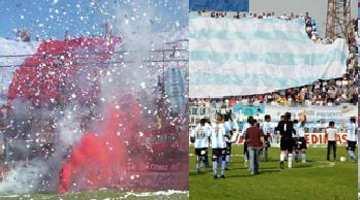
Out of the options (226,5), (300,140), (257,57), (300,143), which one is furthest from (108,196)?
(257,57)

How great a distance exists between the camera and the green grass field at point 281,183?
1112 cm

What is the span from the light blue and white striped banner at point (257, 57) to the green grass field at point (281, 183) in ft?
23.4

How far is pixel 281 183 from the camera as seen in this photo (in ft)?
42.3

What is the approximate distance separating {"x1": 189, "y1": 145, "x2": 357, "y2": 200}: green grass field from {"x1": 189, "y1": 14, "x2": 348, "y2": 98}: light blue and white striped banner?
23.4 feet

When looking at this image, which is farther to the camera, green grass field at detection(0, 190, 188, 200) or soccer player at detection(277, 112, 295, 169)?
soccer player at detection(277, 112, 295, 169)

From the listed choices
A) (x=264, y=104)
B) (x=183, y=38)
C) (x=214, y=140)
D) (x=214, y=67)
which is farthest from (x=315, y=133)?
(x=183, y=38)

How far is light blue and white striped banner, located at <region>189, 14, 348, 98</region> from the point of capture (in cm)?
2414

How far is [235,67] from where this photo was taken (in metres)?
24.9

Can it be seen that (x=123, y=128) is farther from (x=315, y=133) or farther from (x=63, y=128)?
(x=315, y=133)

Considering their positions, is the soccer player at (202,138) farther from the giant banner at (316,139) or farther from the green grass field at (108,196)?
the giant banner at (316,139)

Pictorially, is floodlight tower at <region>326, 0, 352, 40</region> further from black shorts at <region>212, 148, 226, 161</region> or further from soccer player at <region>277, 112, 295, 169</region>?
black shorts at <region>212, 148, 226, 161</region>

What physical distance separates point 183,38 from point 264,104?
14.7m

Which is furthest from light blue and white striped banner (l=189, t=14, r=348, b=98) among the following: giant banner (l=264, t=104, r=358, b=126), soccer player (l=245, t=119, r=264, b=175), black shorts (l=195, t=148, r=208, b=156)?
soccer player (l=245, t=119, r=264, b=175)

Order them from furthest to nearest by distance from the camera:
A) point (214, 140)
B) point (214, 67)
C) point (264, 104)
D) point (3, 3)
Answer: point (214, 67), point (264, 104), point (214, 140), point (3, 3)
